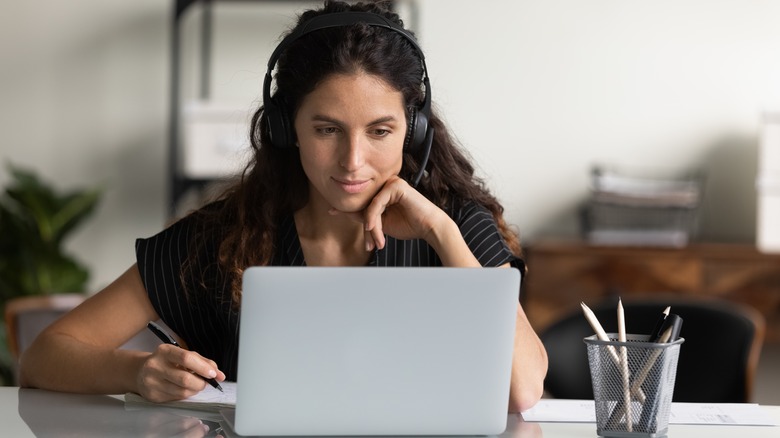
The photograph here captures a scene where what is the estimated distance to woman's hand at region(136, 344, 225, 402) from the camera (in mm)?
1266

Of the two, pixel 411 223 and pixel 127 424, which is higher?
pixel 411 223

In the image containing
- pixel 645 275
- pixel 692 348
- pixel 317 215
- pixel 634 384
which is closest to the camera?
pixel 634 384

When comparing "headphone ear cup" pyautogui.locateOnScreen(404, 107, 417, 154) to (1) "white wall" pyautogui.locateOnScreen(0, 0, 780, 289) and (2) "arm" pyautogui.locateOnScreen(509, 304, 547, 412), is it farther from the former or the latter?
(1) "white wall" pyautogui.locateOnScreen(0, 0, 780, 289)

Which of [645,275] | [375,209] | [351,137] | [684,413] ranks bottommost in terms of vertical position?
[645,275]

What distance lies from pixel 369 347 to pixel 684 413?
51 cm

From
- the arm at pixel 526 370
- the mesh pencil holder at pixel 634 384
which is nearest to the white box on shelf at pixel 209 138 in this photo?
the arm at pixel 526 370

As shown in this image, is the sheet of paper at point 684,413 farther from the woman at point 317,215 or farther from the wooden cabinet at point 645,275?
the wooden cabinet at point 645,275

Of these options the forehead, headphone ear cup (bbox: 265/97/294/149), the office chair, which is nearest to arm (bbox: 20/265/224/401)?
headphone ear cup (bbox: 265/97/294/149)

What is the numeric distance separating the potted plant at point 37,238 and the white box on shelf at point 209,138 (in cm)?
34

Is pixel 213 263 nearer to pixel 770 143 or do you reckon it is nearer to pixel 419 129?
pixel 419 129

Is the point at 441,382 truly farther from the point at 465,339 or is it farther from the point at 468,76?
the point at 468,76

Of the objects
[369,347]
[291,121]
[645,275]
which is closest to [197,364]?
[369,347]

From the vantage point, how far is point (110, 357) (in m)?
1.46

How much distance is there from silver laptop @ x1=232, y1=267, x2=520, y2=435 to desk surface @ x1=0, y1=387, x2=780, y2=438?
127mm
